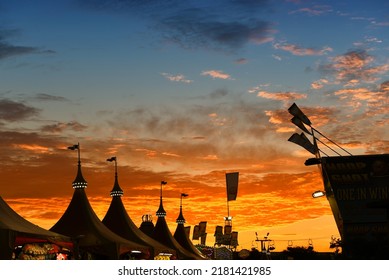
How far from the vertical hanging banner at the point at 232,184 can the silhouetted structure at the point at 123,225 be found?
7143mm

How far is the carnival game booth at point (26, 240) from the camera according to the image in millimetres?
32219

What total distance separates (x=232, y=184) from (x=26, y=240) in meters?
26.5

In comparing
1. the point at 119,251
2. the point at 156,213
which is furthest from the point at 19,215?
the point at 156,213

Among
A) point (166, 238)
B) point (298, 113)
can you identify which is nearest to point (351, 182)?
point (298, 113)

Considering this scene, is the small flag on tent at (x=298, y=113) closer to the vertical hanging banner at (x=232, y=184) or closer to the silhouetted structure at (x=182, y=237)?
the vertical hanging banner at (x=232, y=184)

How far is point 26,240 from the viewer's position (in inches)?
1483

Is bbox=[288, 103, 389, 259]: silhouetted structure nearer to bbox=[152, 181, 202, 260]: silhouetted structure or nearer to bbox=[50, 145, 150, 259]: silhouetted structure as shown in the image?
bbox=[50, 145, 150, 259]: silhouetted structure

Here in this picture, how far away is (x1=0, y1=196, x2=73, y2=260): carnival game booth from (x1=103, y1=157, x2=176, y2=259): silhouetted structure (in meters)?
11.3

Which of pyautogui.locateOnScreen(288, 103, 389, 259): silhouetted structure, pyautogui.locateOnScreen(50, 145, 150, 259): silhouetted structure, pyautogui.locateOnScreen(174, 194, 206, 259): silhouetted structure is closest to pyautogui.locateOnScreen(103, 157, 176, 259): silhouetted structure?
pyautogui.locateOnScreen(50, 145, 150, 259): silhouetted structure

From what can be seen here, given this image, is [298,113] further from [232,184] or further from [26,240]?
[232,184]

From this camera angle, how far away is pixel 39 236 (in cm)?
3462
